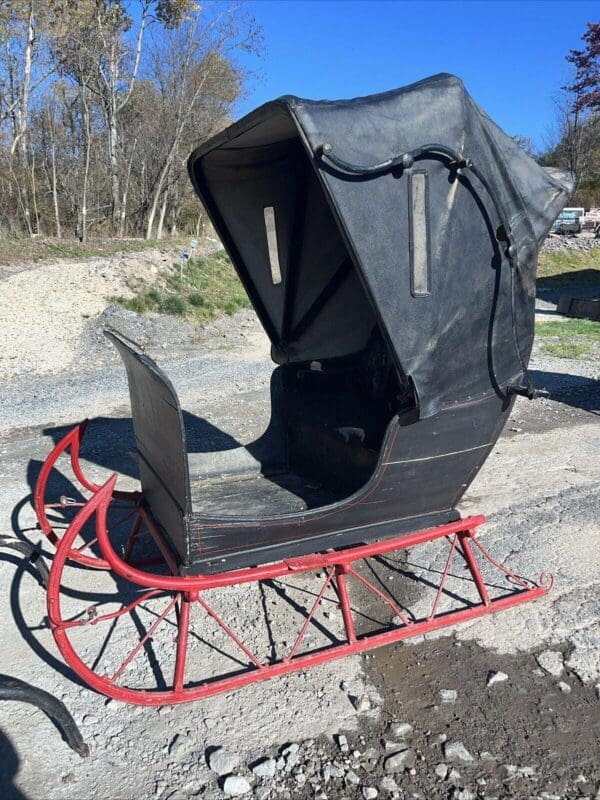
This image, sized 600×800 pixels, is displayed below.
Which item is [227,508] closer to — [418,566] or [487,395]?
[418,566]

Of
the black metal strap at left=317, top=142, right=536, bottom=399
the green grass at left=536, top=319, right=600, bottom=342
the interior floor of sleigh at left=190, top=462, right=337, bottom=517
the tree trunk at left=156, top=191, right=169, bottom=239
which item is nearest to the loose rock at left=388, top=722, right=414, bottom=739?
the interior floor of sleigh at left=190, top=462, right=337, bottom=517

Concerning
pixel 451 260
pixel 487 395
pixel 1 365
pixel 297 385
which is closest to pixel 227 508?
pixel 297 385

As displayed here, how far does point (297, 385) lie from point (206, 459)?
0.86 metres

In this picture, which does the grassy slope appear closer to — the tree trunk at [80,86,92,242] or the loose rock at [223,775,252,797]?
the loose rock at [223,775,252,797]

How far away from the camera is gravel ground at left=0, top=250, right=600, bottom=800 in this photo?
2.86m

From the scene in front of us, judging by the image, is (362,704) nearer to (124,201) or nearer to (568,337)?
(568,337)

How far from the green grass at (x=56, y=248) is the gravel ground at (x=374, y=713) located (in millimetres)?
10359

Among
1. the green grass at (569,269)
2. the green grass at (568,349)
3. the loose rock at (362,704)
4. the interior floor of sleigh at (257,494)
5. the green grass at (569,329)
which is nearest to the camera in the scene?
the loose rock at (362,704)

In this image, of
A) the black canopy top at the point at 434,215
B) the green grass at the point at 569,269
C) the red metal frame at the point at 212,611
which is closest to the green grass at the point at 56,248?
the black canopy top at the point at 434,215

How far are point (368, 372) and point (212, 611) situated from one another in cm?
186

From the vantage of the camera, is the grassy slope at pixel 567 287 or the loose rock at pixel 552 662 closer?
the loose rock at pixel 552 662

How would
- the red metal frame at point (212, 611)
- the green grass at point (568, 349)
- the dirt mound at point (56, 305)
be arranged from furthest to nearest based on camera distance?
1. the green grass at point (568, 349)
2. the dirt mound at point (56, 305)
3. the red metal frame at point (212, 611)

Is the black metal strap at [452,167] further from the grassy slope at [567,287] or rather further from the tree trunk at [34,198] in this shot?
the tree trunk at [34,198]

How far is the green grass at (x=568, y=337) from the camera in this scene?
12242 mm
